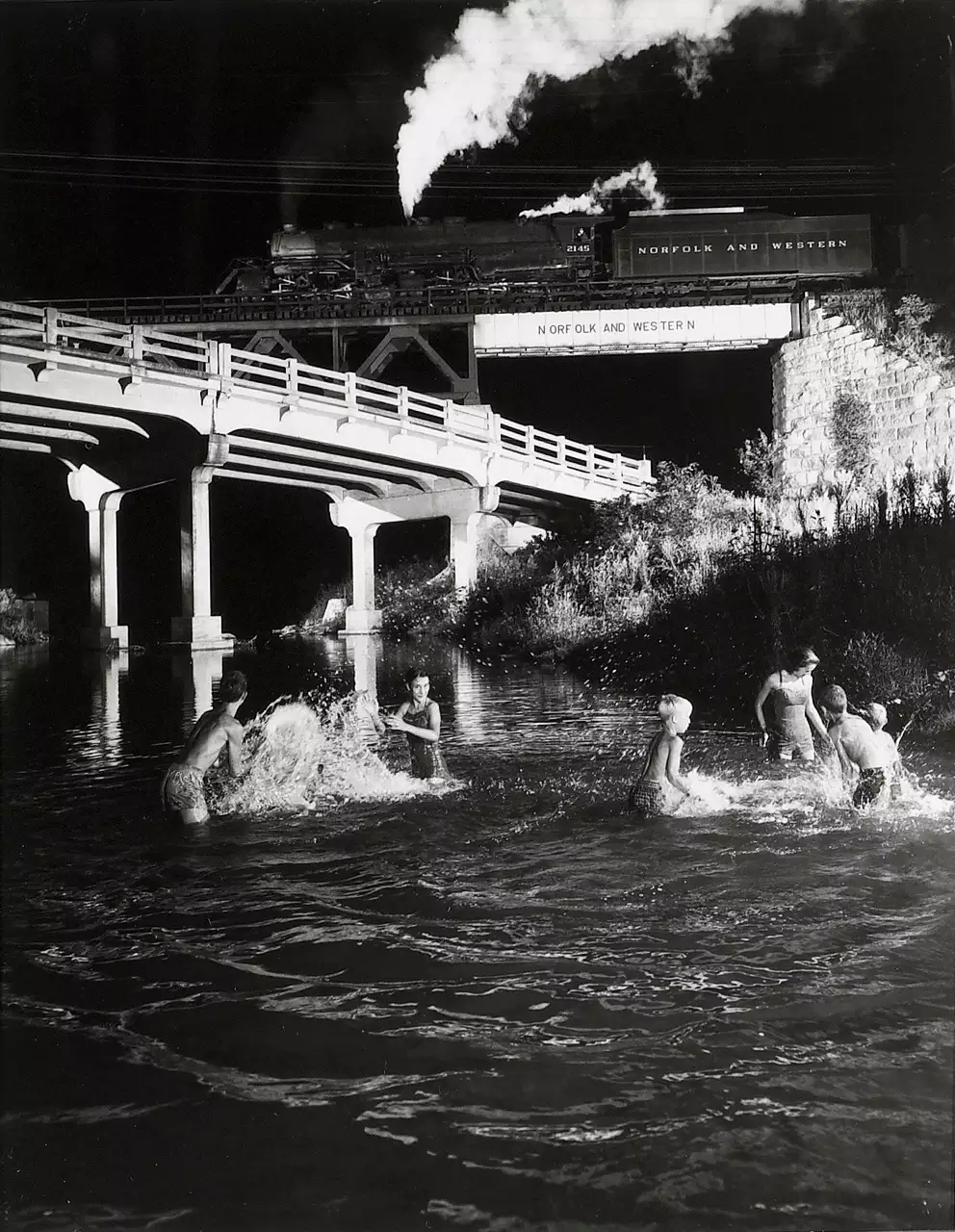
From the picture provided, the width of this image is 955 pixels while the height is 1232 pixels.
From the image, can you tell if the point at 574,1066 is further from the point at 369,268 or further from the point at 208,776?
the point at 369,268

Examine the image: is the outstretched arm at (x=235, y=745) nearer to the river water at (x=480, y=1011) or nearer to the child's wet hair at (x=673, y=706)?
the river water at (x=480, y=1011)

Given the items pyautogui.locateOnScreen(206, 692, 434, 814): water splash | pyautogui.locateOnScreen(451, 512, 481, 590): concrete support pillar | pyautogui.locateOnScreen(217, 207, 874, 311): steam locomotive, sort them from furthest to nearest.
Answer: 1. pyautogui.locateOnScreen(451, 512, 481, 590): concrete support pillar
2. pyautogui.locateOnScreen(217, 207, 874, 311): steam locomotive
3. pyautogui.locateOnScreen(206, 692, 434, 814): water splash

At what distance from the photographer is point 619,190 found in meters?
11.0

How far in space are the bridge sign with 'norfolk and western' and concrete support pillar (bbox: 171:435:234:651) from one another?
7.29 metres

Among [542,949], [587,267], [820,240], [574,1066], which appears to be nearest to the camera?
[574,1066]

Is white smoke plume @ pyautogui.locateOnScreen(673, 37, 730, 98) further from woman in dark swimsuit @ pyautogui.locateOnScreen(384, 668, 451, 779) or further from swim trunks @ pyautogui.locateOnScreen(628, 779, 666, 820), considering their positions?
swim trunks @ pyautogui.locateOnScreen(628, 779, 666, 820)

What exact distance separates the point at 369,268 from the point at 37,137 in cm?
1357

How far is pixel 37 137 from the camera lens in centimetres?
602

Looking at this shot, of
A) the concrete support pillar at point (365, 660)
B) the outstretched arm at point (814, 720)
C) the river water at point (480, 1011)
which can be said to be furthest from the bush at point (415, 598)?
the river water at point (480, 1011)

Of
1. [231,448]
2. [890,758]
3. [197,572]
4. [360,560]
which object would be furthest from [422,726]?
[360,560]

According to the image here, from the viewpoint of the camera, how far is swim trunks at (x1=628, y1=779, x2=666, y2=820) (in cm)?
585

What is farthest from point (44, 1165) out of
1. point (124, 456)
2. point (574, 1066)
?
point (124, 456)

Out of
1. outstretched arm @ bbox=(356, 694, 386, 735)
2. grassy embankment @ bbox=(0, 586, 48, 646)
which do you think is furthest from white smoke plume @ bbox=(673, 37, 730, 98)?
grassy embankment @ bbox=(0, 586, 48, 646)

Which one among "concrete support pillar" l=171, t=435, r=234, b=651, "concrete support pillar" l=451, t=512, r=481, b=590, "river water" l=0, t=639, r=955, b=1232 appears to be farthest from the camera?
"concrete support pillar" l=451, t=512, r=481, b=590
